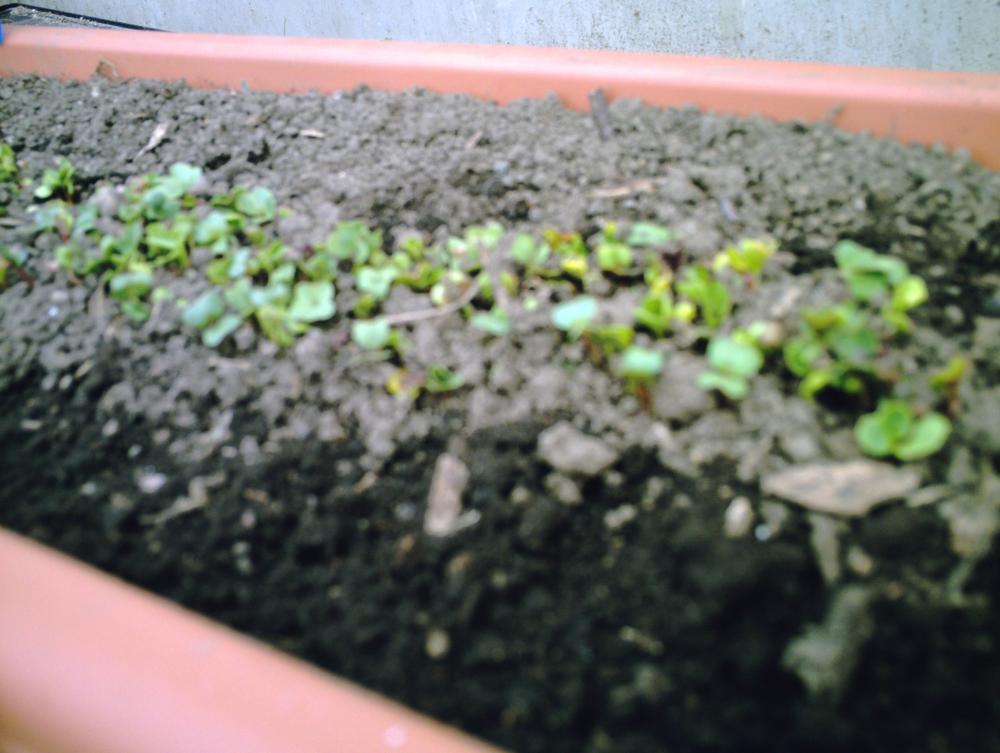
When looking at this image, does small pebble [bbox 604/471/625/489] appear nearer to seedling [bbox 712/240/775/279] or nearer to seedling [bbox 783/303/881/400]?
seedling [bbox 783/303/881/400]

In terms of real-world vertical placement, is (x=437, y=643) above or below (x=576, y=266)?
below

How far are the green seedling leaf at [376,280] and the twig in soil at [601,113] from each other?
509mm

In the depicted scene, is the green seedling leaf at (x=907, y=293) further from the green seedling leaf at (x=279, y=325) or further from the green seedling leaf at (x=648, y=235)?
the green seedling leaf at (x=279, y=325)

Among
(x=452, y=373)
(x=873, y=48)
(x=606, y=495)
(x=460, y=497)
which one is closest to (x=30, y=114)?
A: (x=452, y=373)

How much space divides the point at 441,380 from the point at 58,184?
982 millimetres

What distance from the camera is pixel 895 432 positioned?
72cm

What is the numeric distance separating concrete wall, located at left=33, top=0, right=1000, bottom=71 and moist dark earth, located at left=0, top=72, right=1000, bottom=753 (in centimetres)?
65

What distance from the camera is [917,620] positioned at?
2.04 ft

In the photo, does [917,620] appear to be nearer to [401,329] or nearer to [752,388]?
[752,388]

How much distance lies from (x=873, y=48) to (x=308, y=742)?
182 cm

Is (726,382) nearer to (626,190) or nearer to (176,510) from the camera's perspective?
(626,190)

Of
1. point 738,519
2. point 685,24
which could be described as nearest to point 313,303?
point 738,519

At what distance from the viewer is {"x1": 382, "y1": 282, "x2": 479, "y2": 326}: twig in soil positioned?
3.09 ft

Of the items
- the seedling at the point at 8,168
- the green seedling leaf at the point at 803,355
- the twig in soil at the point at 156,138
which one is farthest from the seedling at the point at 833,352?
the seedling at the point at 8,168
